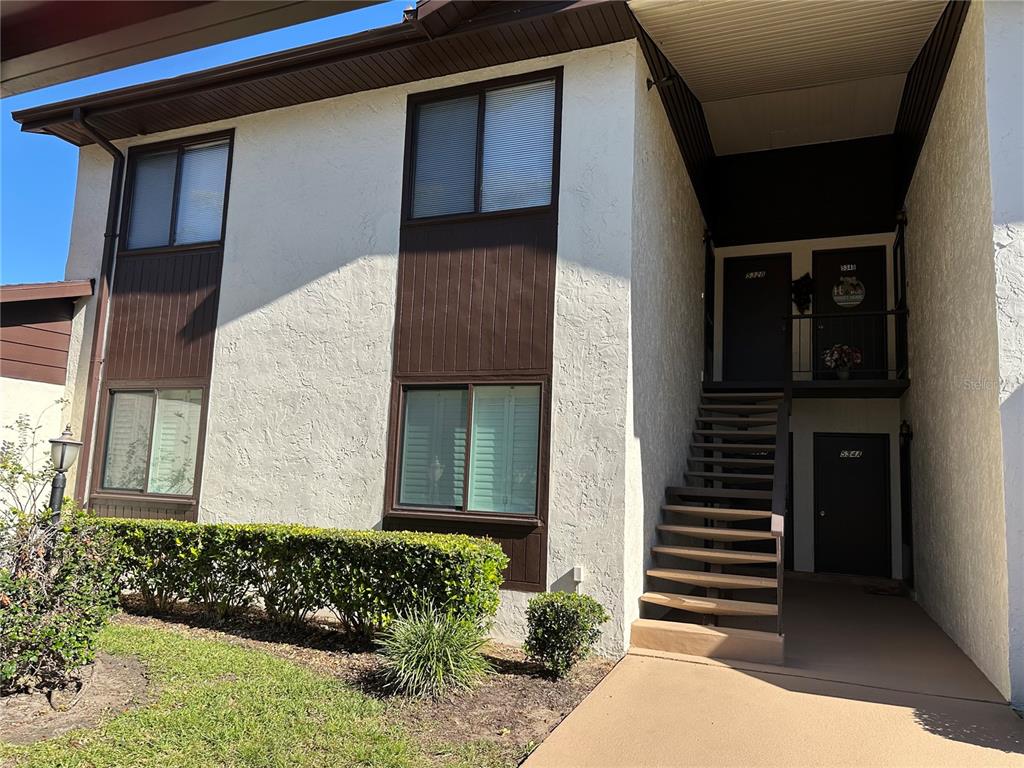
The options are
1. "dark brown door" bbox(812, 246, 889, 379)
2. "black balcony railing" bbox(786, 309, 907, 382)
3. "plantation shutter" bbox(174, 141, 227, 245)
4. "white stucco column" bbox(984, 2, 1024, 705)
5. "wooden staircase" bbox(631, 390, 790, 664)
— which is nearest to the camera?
"white stucco column" bbox(984, 2, 1024, 705)

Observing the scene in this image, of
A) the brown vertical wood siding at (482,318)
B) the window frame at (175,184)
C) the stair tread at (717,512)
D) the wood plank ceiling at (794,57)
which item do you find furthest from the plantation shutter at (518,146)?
the stair tread at (717,512)

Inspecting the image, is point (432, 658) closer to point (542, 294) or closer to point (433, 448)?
point (433, 448)

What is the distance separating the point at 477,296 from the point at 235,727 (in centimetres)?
446

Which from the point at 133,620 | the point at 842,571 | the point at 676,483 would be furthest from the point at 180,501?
the point at 842,571

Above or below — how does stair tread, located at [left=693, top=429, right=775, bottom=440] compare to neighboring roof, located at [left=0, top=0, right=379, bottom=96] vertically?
below

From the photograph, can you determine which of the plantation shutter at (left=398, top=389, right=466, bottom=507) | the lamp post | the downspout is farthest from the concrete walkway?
the downspout

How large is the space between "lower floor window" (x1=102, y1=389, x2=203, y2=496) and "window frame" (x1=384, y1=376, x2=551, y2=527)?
105 inches

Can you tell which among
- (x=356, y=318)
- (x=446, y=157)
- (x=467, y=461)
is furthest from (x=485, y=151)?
(x=467, y=461)

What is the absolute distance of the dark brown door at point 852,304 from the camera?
11188 millimetres

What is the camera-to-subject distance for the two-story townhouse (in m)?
6.53

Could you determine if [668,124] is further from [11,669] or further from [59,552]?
[11,669]

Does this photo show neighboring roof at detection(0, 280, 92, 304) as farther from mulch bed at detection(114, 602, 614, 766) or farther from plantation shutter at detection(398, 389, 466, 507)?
plantation shutter at detection(398, 389, 466, 507)

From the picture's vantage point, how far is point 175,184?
30.3 feet

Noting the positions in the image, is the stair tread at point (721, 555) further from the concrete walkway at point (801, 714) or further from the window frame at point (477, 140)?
the window frame at point (477, 140)
